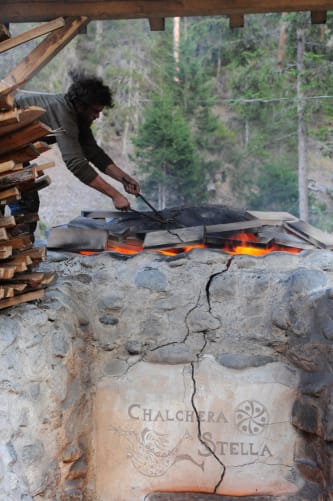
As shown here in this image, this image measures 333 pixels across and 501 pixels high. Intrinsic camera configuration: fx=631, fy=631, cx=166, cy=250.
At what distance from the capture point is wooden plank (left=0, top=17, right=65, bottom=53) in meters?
3.00

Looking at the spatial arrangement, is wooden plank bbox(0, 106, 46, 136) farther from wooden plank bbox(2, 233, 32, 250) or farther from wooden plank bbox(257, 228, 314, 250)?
wooden plank bbox(257, 228, 314, 250)

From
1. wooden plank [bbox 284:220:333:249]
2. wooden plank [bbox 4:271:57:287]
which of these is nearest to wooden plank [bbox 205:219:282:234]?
wooden plank [bbox 284:220:333:249]

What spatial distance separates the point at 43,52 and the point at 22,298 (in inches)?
60.4

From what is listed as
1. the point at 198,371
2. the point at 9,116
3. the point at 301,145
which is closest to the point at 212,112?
the point at 301,145

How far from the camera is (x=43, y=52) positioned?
3652mm

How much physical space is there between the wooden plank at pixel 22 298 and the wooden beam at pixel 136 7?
5.94ft

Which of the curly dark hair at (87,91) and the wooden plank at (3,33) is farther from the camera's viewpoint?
the curly dark hair at (87,91)

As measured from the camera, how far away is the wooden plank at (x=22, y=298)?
284 cm

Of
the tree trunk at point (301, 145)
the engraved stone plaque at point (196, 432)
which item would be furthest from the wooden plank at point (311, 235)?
the tree trunk at point (301, 145)

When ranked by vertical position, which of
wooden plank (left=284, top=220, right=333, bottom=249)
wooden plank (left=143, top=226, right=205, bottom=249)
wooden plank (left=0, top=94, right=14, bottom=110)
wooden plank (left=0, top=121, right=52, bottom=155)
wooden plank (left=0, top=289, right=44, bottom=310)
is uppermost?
wooden plank (left=0, top=94, right=14, bottom=110)

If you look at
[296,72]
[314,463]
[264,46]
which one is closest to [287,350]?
[314,463]

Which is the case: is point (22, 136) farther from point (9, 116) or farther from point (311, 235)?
point (311, 235)

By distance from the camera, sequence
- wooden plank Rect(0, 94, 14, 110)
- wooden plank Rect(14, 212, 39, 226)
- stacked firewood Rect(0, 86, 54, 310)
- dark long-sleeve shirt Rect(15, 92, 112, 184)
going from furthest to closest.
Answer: dark long-sleeve shirt Rect(15, 92, 112, 184) < wooden plank Rect(14, 212, 39, 226) < stacked firewood Rect(0, 86, 54, 310) < wooden plank Rect(0, 94, 14, 110)

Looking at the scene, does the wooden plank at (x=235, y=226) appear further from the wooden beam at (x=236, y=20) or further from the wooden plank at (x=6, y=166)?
the wooden plank at (x=6, y=166)
